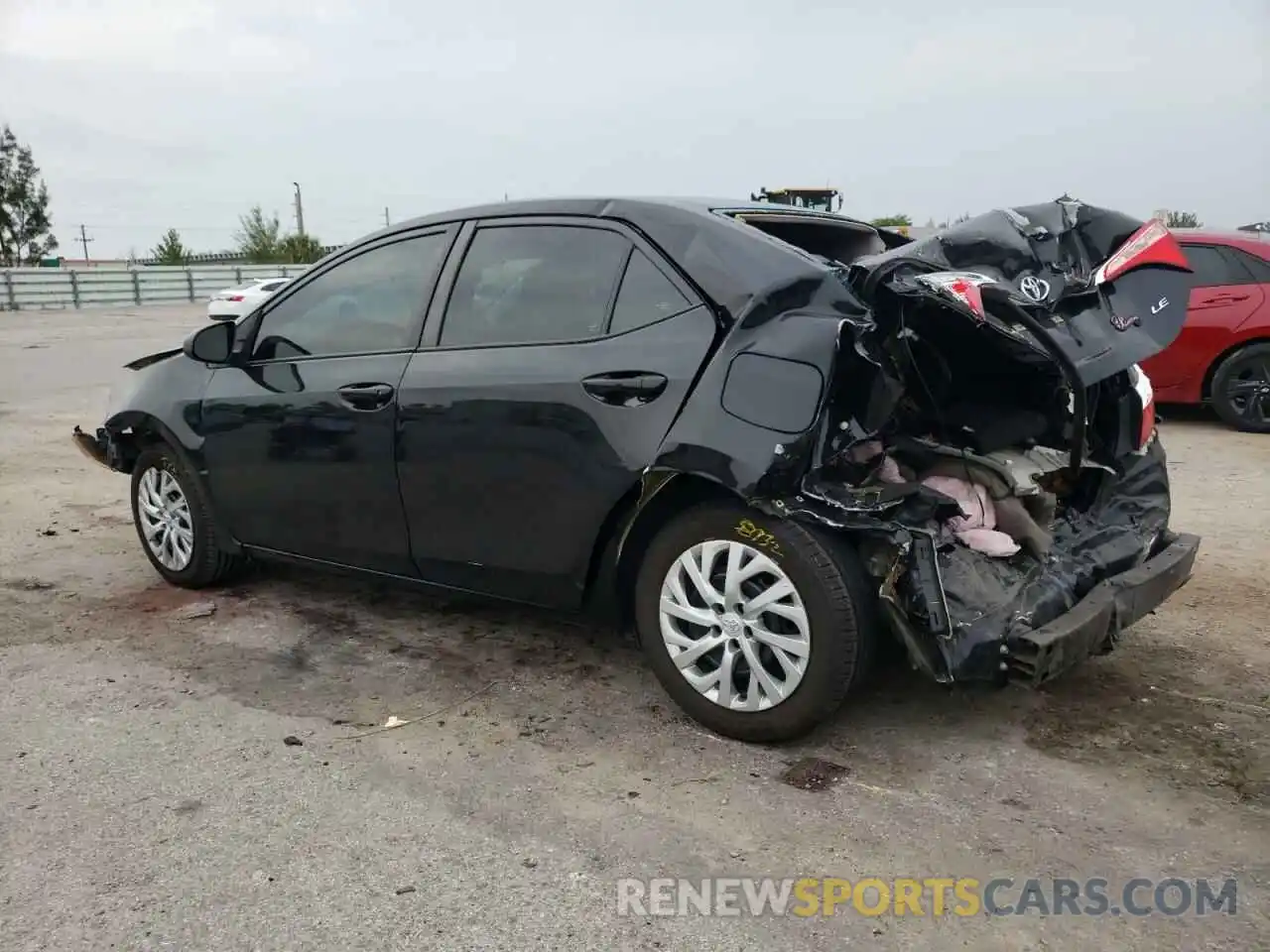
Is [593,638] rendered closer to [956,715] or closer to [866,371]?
[956,715]

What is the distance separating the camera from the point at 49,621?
14.9 feet

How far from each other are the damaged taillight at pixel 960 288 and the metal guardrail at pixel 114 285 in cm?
3454

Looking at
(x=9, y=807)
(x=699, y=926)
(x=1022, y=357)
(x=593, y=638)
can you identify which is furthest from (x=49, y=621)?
(x=1022, y=357)

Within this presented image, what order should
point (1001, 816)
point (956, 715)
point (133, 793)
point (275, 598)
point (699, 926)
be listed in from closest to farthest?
point (699, 926) < point (1001, 816) < point (133, 793) < point (956, 715) < point (275, 598)

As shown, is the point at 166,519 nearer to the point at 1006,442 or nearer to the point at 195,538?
the point at 195,538

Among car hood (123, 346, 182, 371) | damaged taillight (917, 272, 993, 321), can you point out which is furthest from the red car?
car hood (123, 346, 182, 371)

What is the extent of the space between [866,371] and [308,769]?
81.5 inches

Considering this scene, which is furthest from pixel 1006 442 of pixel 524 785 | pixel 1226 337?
pixel 1226 337

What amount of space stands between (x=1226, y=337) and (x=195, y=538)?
762 cm

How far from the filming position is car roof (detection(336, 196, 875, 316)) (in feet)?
10.5

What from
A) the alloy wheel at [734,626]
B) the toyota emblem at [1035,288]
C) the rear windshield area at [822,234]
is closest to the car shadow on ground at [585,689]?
the alloy wheel at [734,626]

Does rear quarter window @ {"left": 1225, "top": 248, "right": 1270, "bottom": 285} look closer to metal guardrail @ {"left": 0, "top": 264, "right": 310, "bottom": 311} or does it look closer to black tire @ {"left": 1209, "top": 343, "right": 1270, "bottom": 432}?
black tire @ {"left": 1209, "top": 343, "right": 1270, "bottom": 432}

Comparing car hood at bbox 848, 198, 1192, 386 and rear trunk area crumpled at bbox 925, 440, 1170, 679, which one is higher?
car hood at bbox 848, 198, 1192, 386
